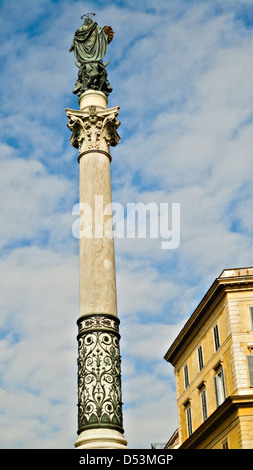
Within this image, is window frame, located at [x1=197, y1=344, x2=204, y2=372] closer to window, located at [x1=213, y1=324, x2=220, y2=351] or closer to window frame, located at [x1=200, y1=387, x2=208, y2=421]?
window frame, located at [x1=200, y1=387, x2=208, y2=421]

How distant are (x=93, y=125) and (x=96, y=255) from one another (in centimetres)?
433

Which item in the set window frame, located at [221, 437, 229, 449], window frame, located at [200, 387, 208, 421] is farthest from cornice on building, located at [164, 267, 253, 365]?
window frame, located at [221, 437, 229, 449]

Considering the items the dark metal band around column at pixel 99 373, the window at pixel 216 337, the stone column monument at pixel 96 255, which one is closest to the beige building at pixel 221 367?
the window at pixel 216 337

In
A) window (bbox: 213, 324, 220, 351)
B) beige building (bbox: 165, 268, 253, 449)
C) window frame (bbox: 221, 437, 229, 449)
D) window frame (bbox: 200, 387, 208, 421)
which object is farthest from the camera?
window frame (bbox: 200, 387, 208, 421)

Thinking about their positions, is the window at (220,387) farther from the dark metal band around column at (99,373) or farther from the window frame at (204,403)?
the dark metal band around column at (99,373)

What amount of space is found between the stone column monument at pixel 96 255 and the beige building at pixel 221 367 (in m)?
24.3

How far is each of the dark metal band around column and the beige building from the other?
24151 millimetres

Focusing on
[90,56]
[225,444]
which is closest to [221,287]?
[225,444]

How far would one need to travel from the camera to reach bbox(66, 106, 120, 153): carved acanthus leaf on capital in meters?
19.6

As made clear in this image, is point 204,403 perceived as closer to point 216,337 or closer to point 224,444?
point 216,337

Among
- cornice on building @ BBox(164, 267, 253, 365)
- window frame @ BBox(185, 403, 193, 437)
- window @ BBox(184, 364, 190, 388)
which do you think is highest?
cornice on building @ BBox(164, 267, 253, 365)

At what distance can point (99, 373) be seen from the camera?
1608 cm

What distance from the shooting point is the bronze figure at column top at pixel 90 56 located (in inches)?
808
